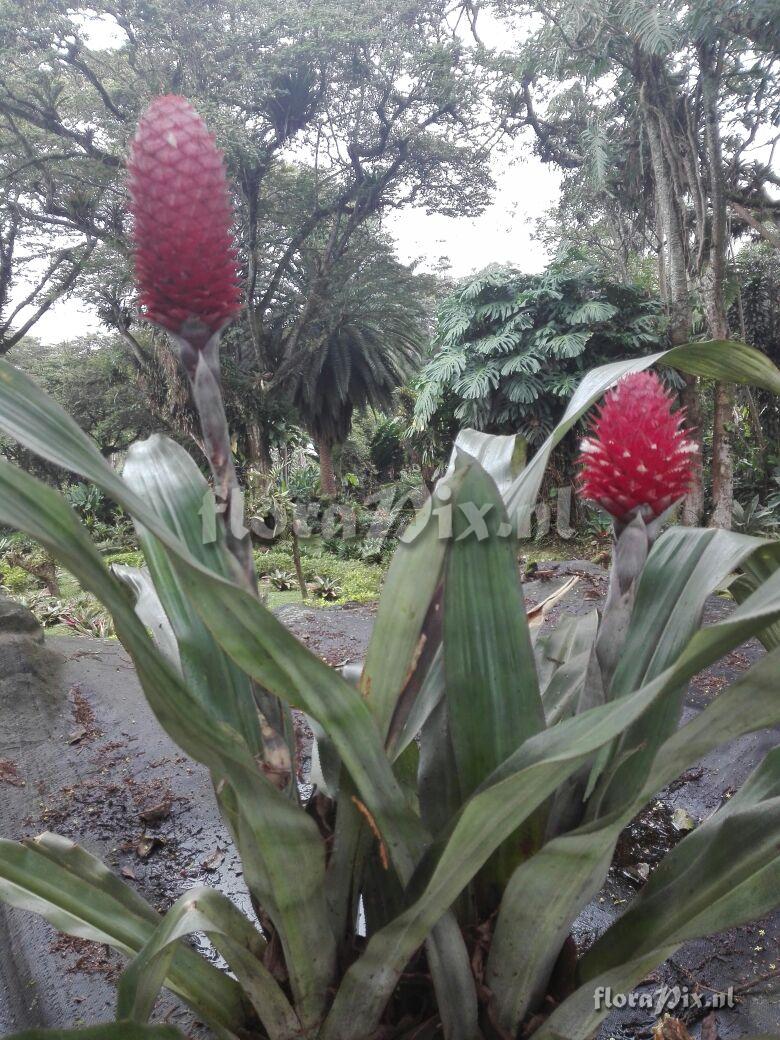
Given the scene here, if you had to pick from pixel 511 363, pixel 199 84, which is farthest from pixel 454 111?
pixel 511 363

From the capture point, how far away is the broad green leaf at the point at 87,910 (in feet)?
2.27

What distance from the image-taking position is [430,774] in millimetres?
792

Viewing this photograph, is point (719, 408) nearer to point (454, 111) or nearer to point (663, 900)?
point (663, 900)

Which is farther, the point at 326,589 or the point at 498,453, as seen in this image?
the point at 326,589

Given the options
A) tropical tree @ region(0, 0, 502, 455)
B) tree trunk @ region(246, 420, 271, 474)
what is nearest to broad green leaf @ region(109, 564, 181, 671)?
tropical tree @ region(0, 0, 502, 455)

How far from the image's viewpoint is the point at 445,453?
24.0 ft

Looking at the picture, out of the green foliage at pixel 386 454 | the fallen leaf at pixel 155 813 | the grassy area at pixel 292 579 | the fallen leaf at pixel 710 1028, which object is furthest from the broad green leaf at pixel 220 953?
the green foliage at pixel 386 454

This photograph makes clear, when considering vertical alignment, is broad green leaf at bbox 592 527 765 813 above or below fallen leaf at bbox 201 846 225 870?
above

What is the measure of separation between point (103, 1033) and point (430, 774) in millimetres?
404

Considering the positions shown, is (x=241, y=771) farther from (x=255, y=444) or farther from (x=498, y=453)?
(x=255, y=444)

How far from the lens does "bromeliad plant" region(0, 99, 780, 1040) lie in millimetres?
547

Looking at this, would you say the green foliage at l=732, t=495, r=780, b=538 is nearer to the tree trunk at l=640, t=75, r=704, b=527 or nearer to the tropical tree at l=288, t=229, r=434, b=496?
the tree trunk at l=640, t=75, r=704, b=527

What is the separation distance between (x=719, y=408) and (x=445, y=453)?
302cm

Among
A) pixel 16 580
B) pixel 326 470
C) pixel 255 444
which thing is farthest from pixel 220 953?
pixel 326 470
